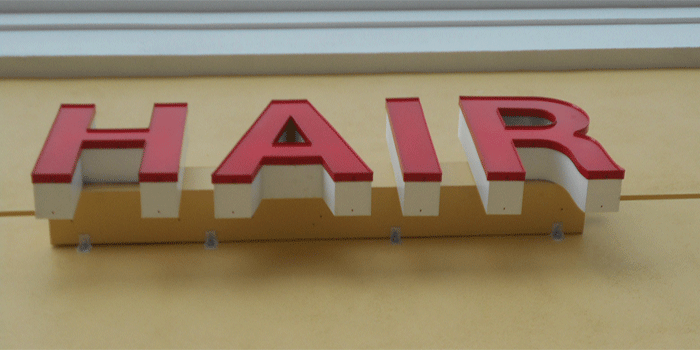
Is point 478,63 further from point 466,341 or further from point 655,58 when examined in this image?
point 466,341

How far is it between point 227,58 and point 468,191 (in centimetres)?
216

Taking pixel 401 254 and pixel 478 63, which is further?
pixel 478 63

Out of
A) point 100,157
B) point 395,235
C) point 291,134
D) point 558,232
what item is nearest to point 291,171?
point 291,134

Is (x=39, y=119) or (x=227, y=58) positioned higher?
(x=227, y=58)

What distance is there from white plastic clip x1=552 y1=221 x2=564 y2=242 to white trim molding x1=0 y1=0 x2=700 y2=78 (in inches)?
74.3

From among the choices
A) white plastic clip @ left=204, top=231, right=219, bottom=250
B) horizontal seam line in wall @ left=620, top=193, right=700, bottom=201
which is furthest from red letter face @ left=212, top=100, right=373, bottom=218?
horizontal seam line in wall @ left=620, top=193, right=700, bottom=201

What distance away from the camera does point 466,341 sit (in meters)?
2.36

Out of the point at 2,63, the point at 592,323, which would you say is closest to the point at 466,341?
the point at 592,323

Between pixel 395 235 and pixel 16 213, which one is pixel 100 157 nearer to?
pixel 16 213

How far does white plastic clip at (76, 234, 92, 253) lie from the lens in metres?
2.82

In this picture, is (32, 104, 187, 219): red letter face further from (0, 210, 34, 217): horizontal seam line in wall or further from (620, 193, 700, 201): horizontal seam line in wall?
A: (620, 193, 700, 201): horizontal seam line in wall

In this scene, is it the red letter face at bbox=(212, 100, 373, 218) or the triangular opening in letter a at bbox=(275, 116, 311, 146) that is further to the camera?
the triangular opening in letter a at bbox=(275, 116, 311, 146)

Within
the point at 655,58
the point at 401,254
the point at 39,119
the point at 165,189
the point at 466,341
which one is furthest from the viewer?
the point at 655,58

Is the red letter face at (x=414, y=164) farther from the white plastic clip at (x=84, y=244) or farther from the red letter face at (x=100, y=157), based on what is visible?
the white plastic clip at (x=84, y=244)
